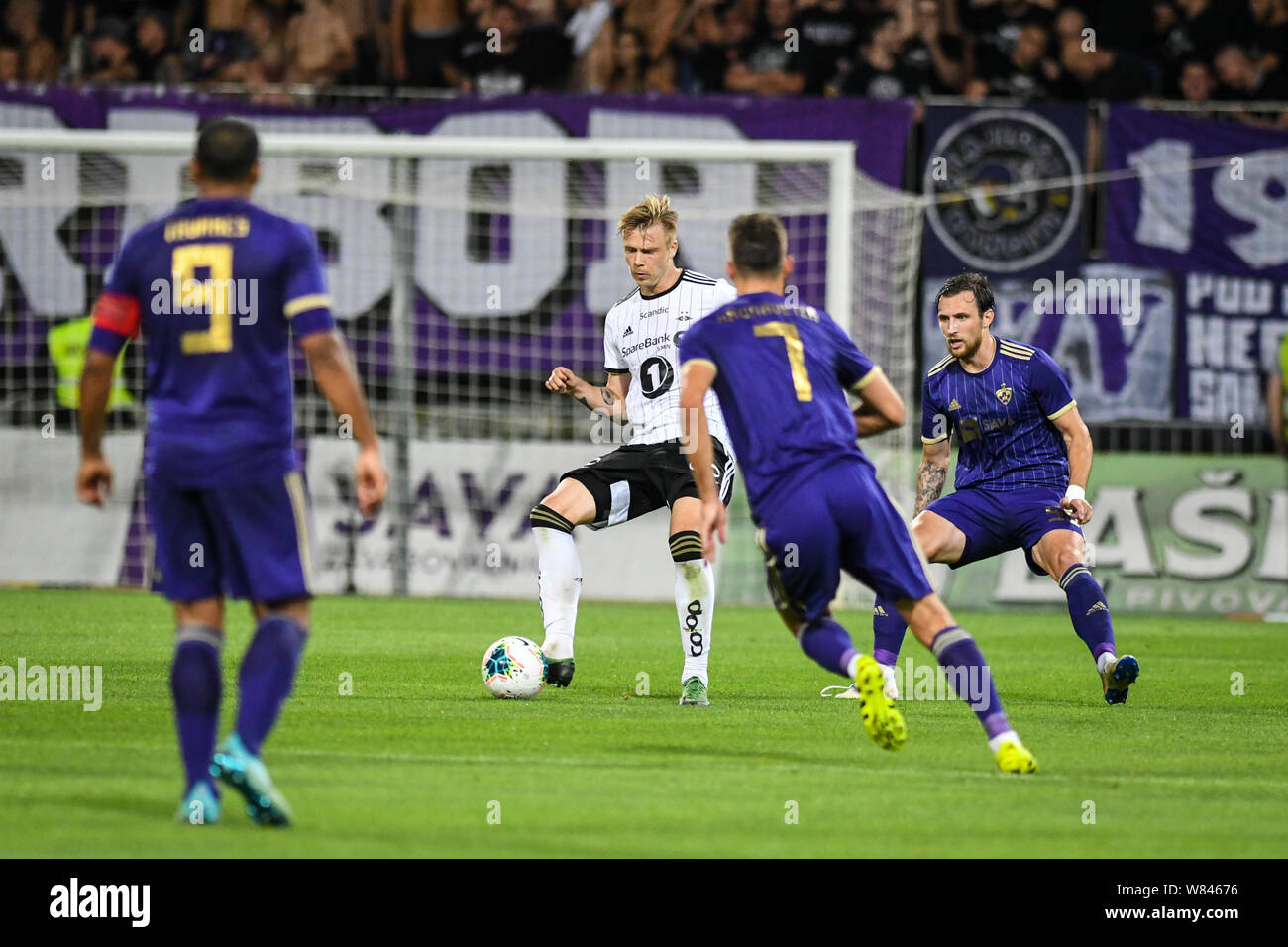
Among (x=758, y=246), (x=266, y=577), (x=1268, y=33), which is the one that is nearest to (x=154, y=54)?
(x=1268, y=33)

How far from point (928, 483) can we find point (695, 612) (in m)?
1.52

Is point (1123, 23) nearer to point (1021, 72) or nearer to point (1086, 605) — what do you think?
point (1021, 72)

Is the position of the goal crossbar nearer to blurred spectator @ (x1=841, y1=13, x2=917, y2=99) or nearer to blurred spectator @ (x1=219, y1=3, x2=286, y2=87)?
blurred spectator @ (x1=841, y1=13, x2=917, y2=99)

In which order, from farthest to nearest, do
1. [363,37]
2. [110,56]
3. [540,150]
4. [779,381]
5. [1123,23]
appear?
[1123,23]
[363,37]
[110,56]
[540,150]
[779,381]

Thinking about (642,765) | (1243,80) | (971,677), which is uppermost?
(1243,80)

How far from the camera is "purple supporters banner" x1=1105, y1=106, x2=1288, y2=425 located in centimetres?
1725

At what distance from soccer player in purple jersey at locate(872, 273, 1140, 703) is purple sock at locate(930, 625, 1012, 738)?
106 inches

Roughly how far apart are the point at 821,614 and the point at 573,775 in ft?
3.89

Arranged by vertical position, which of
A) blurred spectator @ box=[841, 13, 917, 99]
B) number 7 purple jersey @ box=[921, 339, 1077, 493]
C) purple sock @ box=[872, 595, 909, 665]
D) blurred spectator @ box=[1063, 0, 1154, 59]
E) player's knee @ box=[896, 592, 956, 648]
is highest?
blurred spectator @ box=[1063, 0, 1154, 59]

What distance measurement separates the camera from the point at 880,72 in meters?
18.1

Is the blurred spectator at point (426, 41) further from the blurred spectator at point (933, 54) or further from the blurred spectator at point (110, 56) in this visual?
the blurred spectator at point (933, 54)

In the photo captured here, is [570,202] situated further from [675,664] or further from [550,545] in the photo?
[550,545]

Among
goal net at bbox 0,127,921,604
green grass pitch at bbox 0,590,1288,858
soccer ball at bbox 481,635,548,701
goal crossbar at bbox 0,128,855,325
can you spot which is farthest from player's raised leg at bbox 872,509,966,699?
goal net at bbox 0,127,921,604

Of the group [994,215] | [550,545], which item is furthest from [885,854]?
[994,215]
